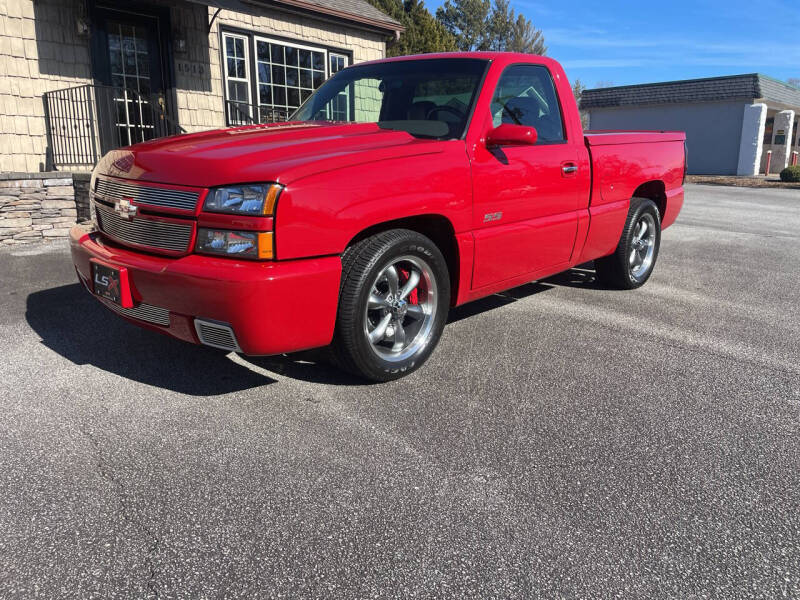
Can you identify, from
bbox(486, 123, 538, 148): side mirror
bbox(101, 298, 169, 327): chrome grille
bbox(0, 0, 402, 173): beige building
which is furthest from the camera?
bbox(0, 0, 402, 173): beige building

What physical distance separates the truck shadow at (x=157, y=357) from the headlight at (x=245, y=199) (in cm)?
98

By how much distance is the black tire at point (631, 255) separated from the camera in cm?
547

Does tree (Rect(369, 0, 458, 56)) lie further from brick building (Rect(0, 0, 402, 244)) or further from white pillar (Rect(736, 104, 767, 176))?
brick building (Rect(0, 0, 402, 244))

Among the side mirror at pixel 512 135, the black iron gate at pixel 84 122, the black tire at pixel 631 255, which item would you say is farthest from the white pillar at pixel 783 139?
the side mirror at pixel 512 135

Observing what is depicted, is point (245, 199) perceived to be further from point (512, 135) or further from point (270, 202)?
point (512, 135)

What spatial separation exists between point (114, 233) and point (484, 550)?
8.43 ft

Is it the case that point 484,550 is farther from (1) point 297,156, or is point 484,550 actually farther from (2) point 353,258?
(1) point 297,156

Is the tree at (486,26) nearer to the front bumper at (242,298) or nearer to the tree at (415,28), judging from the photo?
the tree at (415,28)

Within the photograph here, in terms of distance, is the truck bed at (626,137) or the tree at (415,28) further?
the tree at (415,28)

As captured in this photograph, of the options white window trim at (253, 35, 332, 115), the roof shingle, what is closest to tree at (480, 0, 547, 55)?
the roof shingle

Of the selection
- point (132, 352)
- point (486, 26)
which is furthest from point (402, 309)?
point (486, 26)

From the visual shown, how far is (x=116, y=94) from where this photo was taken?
9.76 meters

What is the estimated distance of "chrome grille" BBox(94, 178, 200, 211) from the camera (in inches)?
118

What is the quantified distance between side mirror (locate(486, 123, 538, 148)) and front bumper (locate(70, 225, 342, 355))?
4.35 ft
